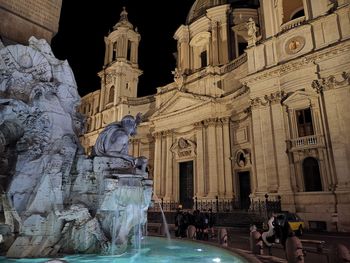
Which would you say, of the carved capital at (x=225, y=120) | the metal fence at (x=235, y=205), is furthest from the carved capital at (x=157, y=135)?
the carved capital at (x=225, y=120)

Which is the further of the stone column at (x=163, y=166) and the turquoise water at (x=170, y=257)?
the stone column at (x=163, y=166)

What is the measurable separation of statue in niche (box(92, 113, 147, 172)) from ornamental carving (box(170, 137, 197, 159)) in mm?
19037

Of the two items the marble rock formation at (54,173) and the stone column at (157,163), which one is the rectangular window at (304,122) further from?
the stone column at (157,163)

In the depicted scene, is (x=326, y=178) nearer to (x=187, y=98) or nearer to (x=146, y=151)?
(x=187, y=98)

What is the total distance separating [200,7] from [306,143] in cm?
2185

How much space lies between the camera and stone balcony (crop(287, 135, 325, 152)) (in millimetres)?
16016

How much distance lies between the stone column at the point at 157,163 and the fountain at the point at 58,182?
65.4ft

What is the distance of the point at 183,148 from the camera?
26.7 m

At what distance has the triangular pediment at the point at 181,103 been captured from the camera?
2574 cm

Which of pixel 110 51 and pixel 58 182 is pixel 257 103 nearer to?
pixel 58 182

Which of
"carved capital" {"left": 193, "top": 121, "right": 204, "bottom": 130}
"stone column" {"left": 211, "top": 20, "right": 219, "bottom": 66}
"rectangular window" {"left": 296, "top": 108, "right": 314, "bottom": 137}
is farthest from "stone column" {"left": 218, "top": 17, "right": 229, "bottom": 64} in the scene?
"rectangular window" {"left": 296, "top": 108, "right": 314, "bottom": 137}

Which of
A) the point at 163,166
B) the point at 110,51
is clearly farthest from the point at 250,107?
the point at 110,51

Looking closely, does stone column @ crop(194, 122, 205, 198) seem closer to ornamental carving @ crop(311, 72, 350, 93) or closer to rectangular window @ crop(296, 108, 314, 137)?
rectangular window @ crop(296, 108, 314, 137)

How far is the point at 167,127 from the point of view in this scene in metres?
28.2
